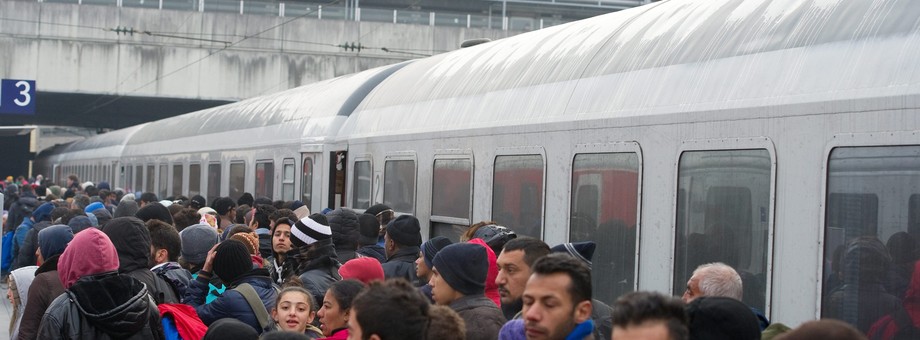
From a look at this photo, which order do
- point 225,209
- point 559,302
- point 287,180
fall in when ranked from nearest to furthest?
point 559,302, point 225,209, point 287,180

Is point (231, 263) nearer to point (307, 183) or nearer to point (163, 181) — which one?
point (307, 183)

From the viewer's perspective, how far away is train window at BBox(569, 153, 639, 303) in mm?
7156

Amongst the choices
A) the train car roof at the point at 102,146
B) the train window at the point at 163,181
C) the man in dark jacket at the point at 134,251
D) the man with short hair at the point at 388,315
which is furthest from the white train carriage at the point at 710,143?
the train car roof at the point at 102,146

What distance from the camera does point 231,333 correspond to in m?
4.75

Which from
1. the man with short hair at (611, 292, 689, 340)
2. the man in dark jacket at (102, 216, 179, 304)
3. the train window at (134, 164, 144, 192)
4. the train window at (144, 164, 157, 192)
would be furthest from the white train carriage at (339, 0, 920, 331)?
the train window at (134, 164, 144, 192)

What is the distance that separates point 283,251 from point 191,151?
15.5 metres

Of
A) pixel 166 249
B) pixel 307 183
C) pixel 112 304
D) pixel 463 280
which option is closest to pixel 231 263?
pixel 112 304

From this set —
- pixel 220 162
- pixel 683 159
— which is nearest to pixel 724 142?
pixel 683 159

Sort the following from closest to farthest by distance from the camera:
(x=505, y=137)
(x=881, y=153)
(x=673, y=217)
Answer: (x=881, y=153) < (x=673, y=217) < (x=505, y=137)

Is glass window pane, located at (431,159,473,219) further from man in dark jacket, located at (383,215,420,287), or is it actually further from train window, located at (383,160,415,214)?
man in dark jacket, located at (383,215,420,287)

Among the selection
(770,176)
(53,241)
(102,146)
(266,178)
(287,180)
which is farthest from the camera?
(102,146)

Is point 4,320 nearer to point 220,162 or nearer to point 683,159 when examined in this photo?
point 220,162

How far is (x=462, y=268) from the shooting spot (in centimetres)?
522

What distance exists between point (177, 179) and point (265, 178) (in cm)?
798
